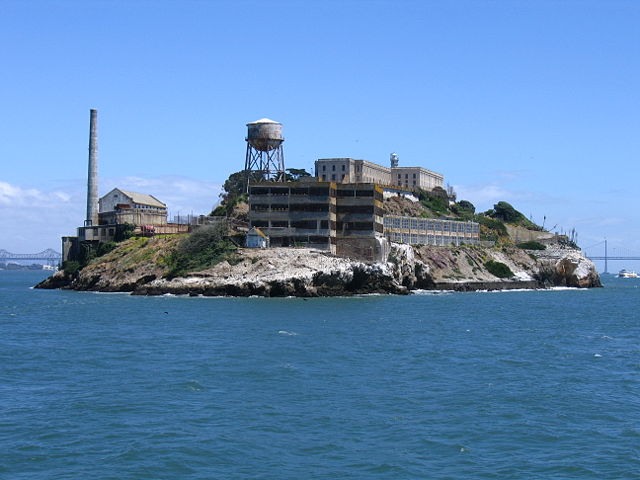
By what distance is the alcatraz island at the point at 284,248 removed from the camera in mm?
96500

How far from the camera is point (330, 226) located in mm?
104625

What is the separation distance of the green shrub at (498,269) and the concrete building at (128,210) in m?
49.0

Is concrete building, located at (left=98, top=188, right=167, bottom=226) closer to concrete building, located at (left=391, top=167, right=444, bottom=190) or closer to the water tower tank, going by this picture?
the water tower tank

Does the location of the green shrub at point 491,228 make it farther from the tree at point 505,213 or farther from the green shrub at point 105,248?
the green shrub at point 105,248

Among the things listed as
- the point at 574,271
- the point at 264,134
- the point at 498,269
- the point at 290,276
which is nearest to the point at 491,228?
the point at 574,271

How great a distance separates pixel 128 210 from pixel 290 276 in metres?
40.4

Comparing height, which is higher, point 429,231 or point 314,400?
point 429,231

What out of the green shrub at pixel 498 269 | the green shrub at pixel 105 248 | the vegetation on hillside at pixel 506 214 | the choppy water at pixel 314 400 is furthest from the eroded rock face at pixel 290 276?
the vegetation on hillside at pixel 506 214

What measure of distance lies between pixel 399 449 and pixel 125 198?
106m

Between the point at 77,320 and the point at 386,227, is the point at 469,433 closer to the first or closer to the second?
the point at 77,320

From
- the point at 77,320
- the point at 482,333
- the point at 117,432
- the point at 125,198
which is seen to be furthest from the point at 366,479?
the point at 125,198

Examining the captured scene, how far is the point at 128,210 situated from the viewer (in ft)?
409

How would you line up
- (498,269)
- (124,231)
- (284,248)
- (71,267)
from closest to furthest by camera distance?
(284,248) → (71,267) → (124,231) → (498,269)

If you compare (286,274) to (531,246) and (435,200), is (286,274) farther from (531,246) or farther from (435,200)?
(435,200)
